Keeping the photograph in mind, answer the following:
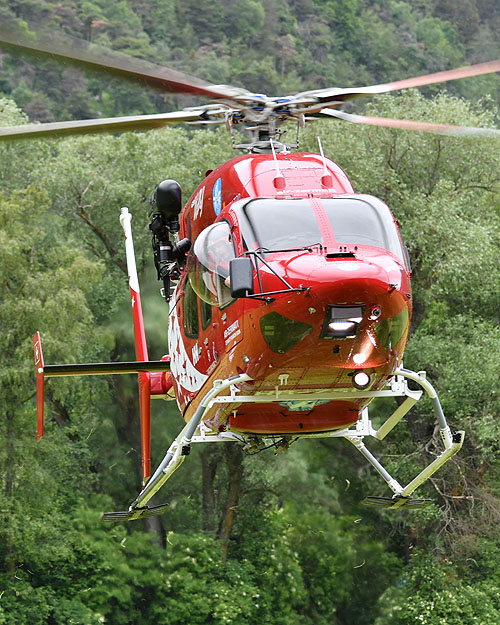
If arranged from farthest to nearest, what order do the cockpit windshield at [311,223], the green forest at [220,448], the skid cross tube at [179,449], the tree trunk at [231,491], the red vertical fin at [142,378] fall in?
the tree trunk at [231,491] → the green forest at [220,448] → the red vertical fin at [142,378] → the skid cross tube at [179,449] → the cockpit windshield at [311,223]

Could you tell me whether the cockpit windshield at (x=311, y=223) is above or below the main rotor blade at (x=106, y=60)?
below

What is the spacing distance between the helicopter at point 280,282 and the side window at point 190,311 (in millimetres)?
18

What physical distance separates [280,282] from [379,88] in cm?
211

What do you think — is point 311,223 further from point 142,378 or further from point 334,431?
point 142,378

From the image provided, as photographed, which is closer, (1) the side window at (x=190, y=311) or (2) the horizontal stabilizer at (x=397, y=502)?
(1) the side window at (x=190, y=311)

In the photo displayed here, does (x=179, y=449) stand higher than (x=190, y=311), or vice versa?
(x=190, y=311)

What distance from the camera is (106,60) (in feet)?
27.5

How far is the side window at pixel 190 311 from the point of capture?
1005cm

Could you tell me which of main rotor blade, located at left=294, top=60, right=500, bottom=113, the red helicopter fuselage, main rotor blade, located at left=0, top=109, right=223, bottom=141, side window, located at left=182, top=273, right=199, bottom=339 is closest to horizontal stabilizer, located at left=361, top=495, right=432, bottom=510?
the red helicopter fuselage

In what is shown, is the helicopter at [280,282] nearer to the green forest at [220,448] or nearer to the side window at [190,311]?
the side window at [190,311]

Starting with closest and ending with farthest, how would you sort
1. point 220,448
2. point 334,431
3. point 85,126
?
point 85,126 < point 334,431 < point 220,448

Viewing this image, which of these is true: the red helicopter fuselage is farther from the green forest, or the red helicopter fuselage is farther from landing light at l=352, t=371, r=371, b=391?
the green forest

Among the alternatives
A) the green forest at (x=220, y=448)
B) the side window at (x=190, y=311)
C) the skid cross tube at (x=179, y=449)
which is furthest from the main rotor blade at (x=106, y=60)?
the green forest at (x=220, y=448)

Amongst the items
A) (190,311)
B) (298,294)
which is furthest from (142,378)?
(298,294)
